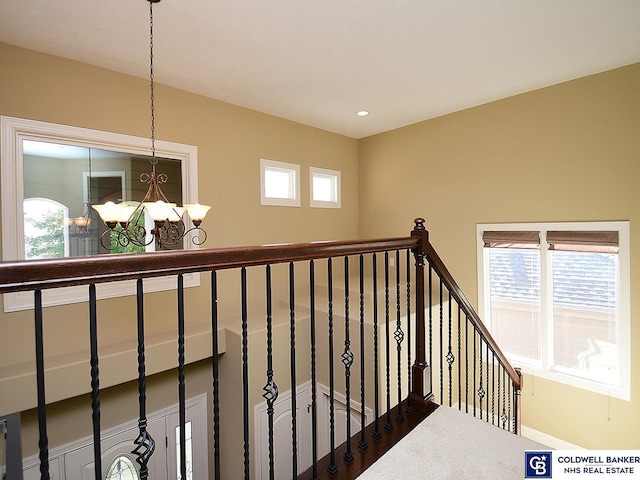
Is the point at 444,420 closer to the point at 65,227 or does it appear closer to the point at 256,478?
the point at 256,478

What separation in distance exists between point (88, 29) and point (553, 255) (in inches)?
200

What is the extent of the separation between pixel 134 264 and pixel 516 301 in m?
4.46

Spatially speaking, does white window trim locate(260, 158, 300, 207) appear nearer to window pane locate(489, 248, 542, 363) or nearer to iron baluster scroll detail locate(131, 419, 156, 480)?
window pane locate(489, 248, 542, 363)

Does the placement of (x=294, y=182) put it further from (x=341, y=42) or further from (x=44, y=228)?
(x=44, y=228)

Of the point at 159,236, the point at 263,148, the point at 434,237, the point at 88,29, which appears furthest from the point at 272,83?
the point at 434,237

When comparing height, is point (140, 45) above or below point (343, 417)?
above

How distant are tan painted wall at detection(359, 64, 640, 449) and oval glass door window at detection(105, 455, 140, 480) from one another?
4476 mm

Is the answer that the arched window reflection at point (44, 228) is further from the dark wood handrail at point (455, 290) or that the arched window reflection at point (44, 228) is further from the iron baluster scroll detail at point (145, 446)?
the dark wood handrail at point (455, 290)

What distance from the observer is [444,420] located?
1695 mm

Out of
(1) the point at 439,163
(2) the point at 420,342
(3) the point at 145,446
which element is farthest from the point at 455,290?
(1) the point at 439,163

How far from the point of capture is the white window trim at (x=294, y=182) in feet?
14.7

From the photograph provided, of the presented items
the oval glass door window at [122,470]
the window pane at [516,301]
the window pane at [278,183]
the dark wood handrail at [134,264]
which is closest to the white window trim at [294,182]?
the window pane at [278,183]

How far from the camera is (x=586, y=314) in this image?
11.8 feet

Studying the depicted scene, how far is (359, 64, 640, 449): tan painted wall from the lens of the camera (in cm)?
329
